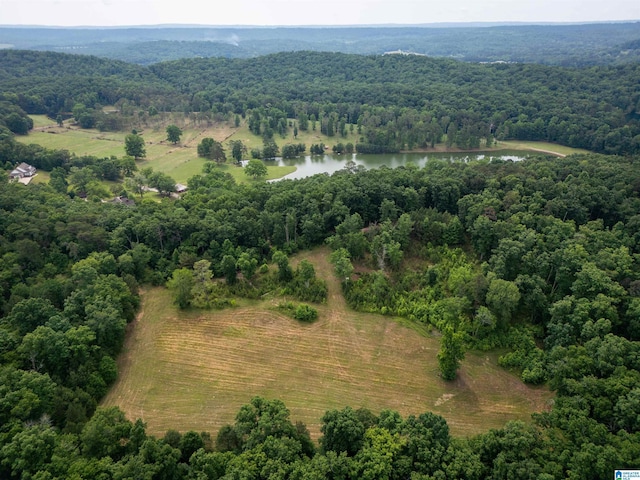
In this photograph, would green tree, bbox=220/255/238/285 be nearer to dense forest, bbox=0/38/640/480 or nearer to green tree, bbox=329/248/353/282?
dense forest, bbox=0/38/640/480

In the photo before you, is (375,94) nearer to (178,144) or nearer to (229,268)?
(178,144)

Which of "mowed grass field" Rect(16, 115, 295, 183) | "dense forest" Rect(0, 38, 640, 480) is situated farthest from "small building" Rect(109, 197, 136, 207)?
"mowed grass field" Rect(16, 115, 295, 183)

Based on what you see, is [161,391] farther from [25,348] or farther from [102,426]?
[25,348]

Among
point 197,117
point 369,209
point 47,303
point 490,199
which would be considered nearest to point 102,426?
point 47,303

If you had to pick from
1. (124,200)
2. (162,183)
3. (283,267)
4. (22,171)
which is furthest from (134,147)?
(283,267)

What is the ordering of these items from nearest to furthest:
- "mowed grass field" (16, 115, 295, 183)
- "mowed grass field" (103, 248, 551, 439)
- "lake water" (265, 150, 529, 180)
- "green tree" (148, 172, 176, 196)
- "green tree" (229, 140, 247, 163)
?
"mowed grass field" (103, 248, 551, 439) → "green tree" (148, 172, 176, 196) → "mowed grass field" (16, 115, 295, 183) → "green tree" (229, 140, 247, 163) → "lake water" (265, 150, 529, 180)

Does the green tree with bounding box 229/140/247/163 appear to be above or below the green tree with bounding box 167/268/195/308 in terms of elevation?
above

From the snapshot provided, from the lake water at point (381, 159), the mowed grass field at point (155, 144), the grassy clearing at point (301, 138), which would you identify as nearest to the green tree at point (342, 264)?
the mowed grass field at point (155, 144)
